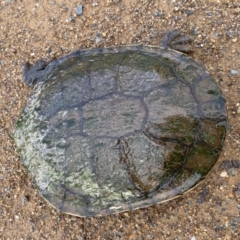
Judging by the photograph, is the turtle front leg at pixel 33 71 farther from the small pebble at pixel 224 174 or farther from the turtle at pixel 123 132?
the small pebble at pixel 224 174

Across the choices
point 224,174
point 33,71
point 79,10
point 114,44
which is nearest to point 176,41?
point 114,44

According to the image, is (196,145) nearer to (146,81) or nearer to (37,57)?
(146,81)

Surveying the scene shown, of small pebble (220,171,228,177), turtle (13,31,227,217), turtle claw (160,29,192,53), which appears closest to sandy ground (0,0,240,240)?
small pebble (220,171,228,177)

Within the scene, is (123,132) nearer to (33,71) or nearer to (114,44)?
(114,44)

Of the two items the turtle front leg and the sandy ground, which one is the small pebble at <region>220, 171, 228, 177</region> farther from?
the turtle front leg

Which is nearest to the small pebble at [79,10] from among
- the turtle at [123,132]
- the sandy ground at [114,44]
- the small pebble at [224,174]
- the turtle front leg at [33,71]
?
the sandy ground at [114,44]

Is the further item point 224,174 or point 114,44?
point 114,44
